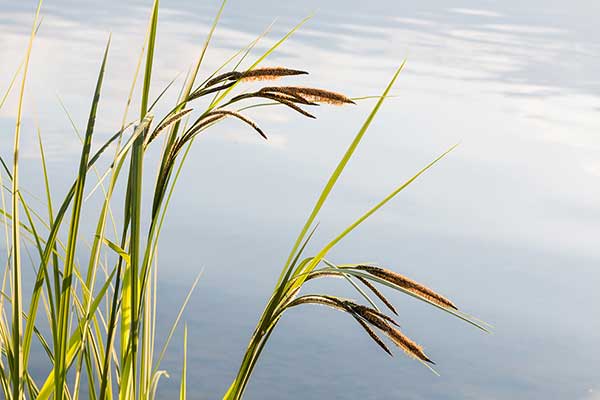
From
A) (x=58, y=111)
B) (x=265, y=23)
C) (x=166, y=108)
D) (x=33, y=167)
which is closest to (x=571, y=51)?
(x=265, y=23)

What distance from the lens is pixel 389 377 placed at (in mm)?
1851

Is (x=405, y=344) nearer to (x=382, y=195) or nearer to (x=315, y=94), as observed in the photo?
(x=315, y=94)

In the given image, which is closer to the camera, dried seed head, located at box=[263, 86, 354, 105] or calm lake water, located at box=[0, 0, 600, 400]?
dried seed head, located at box=[263, 86, 354, 105]

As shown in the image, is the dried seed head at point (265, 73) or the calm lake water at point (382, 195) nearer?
the dried seed head at point (265, 73)

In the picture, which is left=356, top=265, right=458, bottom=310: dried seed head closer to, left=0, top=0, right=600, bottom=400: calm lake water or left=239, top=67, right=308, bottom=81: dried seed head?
left=239, top=67, right=308, bottom=81: dried seed head

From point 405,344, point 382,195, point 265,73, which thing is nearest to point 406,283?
point 405,344

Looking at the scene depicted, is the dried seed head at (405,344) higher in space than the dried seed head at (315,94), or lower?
lower

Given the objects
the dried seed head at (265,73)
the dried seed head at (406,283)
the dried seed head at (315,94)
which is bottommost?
the dried seed head at (406,283)

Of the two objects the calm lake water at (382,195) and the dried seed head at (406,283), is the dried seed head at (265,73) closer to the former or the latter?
the dried seed head at (406,283)

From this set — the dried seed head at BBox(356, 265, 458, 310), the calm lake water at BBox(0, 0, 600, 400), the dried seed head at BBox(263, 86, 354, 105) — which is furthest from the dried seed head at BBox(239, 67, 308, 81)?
the calm lake water at BBox(0, 0, 600, 400)

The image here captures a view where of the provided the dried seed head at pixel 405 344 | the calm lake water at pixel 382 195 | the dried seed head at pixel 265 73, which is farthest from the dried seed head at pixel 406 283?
the calm lake water at pixel 382 195

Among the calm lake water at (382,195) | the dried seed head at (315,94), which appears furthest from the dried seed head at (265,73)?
the calm lake water at (382,195)

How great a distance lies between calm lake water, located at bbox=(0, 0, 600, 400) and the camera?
1903 mm

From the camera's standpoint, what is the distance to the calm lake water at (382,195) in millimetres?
1903
